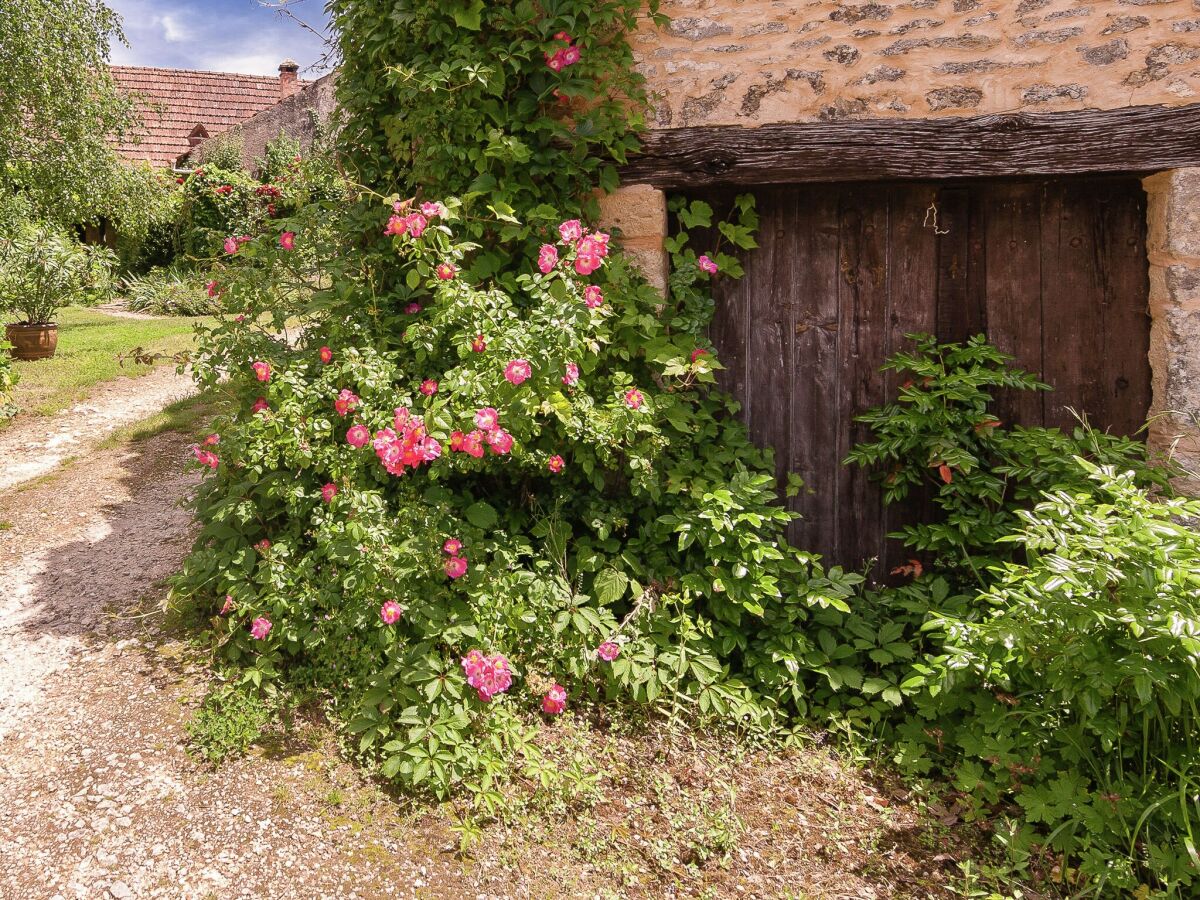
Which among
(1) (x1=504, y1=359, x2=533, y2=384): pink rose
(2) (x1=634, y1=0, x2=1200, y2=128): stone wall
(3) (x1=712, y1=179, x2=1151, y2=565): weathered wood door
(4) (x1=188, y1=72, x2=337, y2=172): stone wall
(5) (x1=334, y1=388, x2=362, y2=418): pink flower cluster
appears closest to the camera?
(1) (x1=504, y1=359, x2=533, y2=384): pink rose

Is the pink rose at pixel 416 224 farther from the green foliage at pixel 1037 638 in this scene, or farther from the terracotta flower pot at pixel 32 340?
the terracotta flower pot at pixel 32 340

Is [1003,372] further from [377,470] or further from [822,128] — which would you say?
[377,470]

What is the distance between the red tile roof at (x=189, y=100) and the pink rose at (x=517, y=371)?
60.0 feet

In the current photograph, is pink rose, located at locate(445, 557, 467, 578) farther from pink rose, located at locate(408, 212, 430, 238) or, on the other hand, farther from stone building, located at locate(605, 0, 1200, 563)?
stone building, located at locate(605, 0, 1200, 563)

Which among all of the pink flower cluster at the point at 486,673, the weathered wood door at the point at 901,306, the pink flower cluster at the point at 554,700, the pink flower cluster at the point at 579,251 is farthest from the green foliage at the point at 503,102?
the pink flower cluster at the point at 554,700

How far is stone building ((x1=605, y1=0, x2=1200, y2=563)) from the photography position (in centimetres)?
319

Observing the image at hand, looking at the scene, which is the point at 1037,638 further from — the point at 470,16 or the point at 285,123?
the point at 285,123

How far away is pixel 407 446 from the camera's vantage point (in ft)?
8.75

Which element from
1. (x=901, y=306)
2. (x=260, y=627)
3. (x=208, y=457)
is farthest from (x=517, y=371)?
(x=901, y=306)

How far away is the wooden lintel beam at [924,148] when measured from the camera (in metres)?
3.17

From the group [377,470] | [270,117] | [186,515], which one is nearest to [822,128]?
[377,470]

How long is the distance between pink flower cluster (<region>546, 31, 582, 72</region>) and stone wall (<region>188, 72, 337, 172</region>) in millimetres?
13593

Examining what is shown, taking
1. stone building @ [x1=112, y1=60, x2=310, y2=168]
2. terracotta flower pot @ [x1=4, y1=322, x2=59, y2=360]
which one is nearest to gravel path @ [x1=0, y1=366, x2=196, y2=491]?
terracotta flower pot @ [x1=4, y1=322, x2=59, y2=360]

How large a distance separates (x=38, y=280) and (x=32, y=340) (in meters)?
0.63
